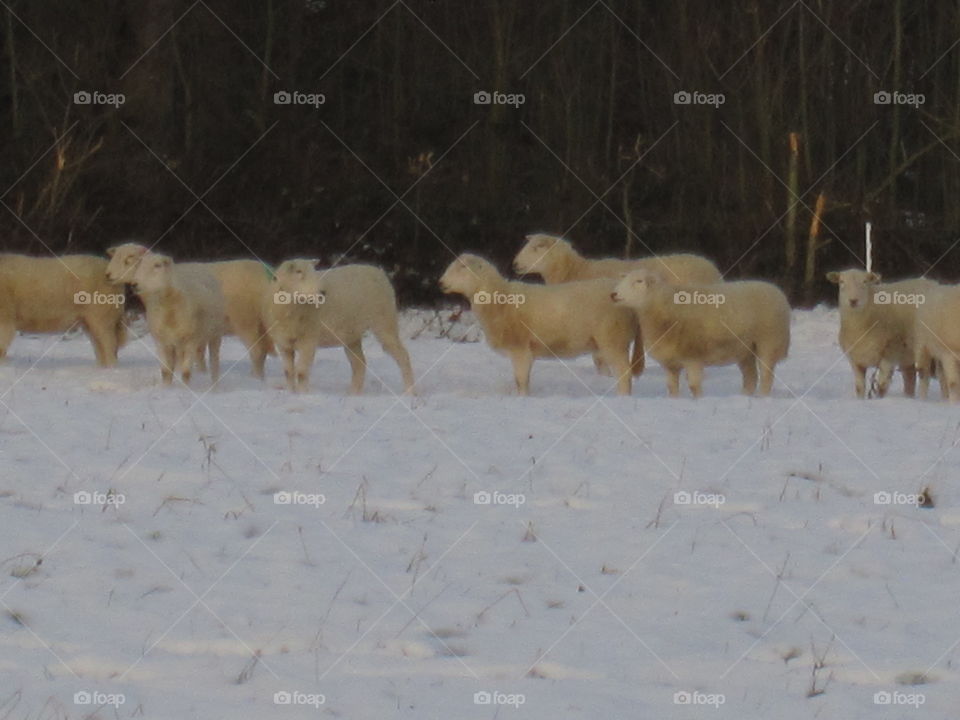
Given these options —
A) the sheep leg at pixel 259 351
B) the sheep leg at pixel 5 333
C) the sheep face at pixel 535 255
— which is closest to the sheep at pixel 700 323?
the sheep leg at pixel 259 351

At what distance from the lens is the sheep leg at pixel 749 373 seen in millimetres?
14536

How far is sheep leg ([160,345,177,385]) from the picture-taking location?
537 inches

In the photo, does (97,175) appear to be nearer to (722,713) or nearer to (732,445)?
(732,445)

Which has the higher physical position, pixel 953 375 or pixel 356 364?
pixel 953 375

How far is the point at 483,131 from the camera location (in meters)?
30.6

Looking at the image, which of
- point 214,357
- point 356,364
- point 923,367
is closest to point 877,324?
point 923,367

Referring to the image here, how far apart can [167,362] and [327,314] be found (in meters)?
1.43

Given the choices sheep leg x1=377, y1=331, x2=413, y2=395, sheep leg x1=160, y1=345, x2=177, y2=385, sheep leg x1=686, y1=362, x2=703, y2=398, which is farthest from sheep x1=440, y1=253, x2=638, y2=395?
sheep leg x1=160, y1=345, x2=177, y2=385

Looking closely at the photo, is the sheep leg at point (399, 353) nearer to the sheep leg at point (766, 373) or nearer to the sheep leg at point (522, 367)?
the sheep leg at point (522, 367)

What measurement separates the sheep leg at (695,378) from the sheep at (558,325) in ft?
1.75

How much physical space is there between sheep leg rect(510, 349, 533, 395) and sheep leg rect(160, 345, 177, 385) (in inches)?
118

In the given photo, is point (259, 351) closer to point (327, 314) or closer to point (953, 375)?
point (327, 314)

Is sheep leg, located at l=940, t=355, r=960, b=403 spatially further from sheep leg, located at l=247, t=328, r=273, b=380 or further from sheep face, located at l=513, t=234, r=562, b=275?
sheep leg, located at l=247, t=328, r=273, b=380

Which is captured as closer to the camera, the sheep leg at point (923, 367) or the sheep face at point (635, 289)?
the sheep face at point (635, 289)
